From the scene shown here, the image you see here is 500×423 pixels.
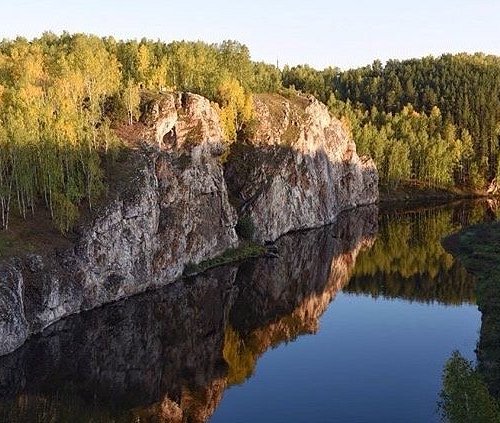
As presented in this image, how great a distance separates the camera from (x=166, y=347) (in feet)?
213

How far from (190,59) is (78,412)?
97709mm

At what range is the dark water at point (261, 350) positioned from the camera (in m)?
50.4

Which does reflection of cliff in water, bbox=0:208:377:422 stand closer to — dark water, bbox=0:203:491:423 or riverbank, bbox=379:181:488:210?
dark water, bbox=0:203:491:423

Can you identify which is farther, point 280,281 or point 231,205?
point 231,205

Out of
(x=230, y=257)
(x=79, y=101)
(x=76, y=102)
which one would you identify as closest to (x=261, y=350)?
(x=230, y=257)

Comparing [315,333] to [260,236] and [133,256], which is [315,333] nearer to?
[133,256]

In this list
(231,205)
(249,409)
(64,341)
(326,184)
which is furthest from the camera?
(326,184)

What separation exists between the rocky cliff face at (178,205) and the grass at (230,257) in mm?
1170

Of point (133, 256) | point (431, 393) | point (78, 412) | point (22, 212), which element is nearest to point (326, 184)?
point (133, 256)

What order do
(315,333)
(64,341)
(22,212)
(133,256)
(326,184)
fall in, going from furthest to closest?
(326,184) < (133,256) < (22,212) < (315,333) < (64,341)

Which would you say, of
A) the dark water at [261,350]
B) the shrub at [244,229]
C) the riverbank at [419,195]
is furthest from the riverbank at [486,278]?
the riverbank at [419,195]

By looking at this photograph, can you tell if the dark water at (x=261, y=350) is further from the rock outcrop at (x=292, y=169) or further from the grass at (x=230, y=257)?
the rock outcrop at (x=292, y=169)

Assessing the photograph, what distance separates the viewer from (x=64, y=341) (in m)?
64.2

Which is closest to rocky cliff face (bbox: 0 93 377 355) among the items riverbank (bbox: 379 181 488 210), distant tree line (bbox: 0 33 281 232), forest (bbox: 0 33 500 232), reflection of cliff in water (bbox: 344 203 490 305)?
forest (bbox: 0 33 500 232)
